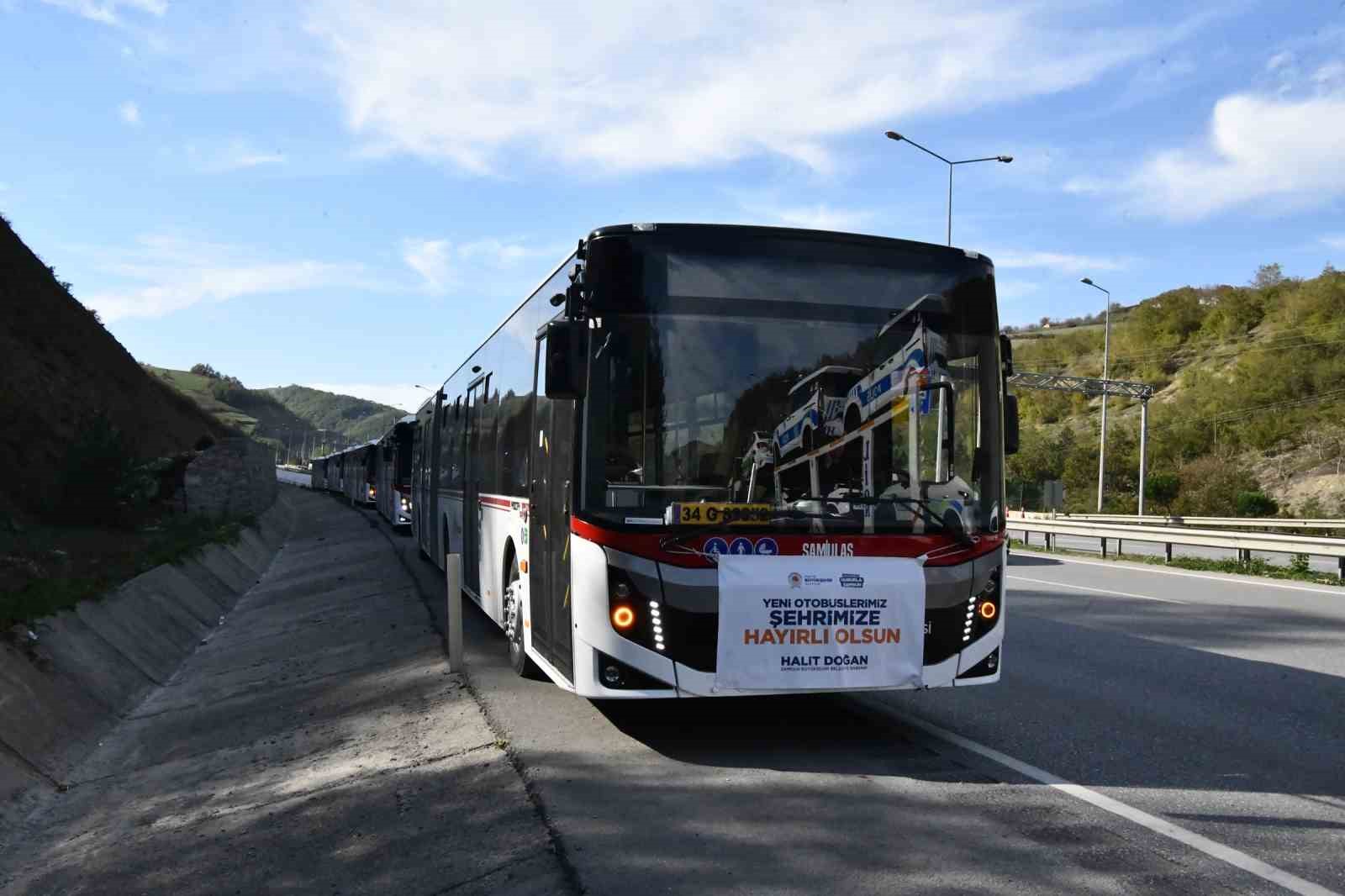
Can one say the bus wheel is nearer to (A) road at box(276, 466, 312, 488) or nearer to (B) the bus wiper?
(B) the bus wiper

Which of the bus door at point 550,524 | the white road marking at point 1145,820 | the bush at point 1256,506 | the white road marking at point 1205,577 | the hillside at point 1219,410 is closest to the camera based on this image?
the white road marking at point 1145,820

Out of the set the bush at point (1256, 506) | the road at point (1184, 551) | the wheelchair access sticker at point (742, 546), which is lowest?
the road at point (1184, 551)

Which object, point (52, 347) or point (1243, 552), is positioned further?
point (52, 347)

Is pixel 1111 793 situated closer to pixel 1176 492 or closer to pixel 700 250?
pixel 700 250

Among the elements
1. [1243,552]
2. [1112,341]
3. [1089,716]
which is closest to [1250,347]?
[1112,341]

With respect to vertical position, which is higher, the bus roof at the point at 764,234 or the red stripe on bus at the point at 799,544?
the bus roof at the point at 764,234

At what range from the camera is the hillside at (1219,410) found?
52219 mm

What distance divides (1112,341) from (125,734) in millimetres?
93689

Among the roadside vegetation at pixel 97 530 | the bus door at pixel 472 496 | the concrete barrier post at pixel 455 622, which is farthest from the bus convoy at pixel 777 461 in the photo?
the roadside vegetation at pixel 97 530

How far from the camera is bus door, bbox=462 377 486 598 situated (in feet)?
42.2

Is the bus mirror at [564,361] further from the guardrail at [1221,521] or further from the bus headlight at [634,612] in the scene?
the guardrail at [1221,521]

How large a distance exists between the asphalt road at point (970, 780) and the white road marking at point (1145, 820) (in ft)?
0.07

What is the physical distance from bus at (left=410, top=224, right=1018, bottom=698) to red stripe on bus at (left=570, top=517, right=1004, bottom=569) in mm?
13

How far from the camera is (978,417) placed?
7359 mm
